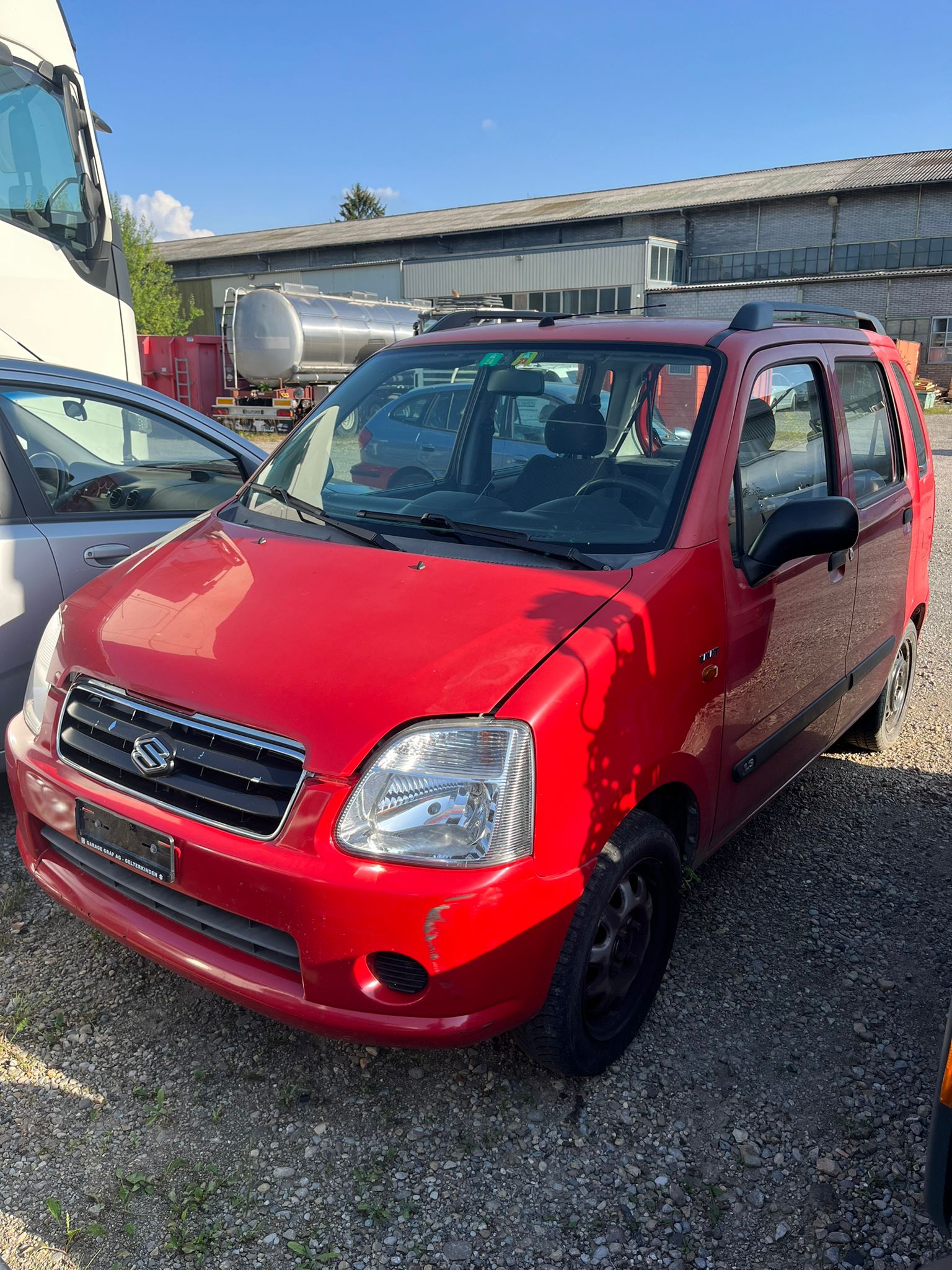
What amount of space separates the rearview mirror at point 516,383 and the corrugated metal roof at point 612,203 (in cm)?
4478

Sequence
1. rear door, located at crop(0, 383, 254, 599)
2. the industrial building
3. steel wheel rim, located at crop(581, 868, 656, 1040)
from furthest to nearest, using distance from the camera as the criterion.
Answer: the industrial building, rear door, located at crop(0, 383, 254, 599), steel wheel rim, located at crop(581, 868, 656, 1040)

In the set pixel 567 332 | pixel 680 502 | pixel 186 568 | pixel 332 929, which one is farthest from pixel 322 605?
pixel 567 332

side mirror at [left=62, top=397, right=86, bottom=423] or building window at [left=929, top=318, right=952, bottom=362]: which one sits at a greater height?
side mirror at [left=62, top=397, right=86, bottom=423]

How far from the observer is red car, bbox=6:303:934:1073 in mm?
2205

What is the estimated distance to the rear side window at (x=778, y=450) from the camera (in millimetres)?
3068

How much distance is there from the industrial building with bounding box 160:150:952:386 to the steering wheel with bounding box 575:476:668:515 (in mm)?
36530

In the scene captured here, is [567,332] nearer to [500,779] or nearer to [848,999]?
[500,779]

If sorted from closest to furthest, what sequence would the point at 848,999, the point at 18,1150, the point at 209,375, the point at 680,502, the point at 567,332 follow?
the point at 18,1150
the point at 680,502
the point at 848,999
the point at 567,332
the point at 209,375

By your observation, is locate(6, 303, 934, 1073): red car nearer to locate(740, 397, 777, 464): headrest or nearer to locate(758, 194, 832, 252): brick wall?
locate(740, 397, 777, 464): headrest

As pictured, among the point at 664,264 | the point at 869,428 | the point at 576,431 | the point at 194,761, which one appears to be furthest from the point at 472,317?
the point at 664,264

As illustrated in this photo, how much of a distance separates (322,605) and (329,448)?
45.7 inches

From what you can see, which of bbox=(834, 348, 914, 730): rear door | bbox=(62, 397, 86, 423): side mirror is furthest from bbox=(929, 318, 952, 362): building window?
bbox=(62, 397, 86, 423): side mirror

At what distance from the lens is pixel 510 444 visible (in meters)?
3.40

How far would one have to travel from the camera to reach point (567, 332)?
348 cm
